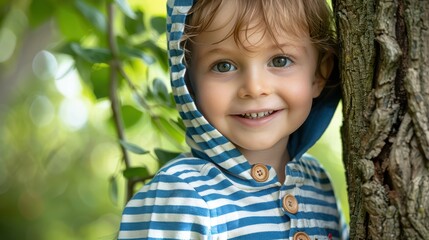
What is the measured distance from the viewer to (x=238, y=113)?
1.39 meters

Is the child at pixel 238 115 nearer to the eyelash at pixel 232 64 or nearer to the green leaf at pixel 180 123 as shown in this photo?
the eyelash at pixel 232 64

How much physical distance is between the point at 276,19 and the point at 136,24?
697 millimetres

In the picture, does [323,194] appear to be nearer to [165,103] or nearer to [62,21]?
[165,103]

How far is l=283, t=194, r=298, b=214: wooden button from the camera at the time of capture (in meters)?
1.40

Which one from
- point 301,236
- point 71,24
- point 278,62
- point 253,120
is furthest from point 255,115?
point 71,24

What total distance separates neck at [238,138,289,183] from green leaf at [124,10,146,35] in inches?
24.4

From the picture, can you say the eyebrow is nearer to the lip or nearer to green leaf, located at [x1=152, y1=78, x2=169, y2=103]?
the lip

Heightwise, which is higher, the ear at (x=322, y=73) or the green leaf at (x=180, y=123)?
the ear at (x=322, y=73)

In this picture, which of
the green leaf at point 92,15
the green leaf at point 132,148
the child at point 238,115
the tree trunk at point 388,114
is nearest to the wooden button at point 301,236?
the child at point 238,115

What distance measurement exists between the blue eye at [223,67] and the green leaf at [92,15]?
77 cm

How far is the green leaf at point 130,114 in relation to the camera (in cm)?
190

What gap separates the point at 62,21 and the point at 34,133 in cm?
344

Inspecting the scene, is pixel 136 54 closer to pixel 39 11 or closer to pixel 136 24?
pixel 136 24

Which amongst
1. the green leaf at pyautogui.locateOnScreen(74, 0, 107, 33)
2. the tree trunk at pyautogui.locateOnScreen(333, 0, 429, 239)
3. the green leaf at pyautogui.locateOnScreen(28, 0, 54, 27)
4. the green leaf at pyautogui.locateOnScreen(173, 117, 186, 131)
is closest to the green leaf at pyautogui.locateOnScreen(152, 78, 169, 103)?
the green leaf at pyautogui.locateOnScreen(173, 117, 186, 131)
